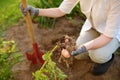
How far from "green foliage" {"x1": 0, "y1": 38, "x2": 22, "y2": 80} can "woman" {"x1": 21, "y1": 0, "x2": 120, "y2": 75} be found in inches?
17.6

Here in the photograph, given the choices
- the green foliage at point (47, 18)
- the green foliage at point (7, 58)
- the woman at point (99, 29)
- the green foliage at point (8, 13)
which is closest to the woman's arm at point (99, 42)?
the woman at point (99, 29)

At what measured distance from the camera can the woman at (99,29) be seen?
87.2 inches

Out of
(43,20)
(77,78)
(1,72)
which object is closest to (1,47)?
(1,72)

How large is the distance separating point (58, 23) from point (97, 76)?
851mm

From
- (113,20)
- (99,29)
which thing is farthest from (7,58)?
(113,20)

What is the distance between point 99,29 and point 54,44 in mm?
640

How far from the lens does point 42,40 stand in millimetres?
3037

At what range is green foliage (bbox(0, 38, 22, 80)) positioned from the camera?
8.59 ft

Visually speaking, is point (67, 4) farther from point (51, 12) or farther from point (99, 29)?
point (99, 29)

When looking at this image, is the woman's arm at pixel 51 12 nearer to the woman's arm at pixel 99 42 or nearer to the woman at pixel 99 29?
the woman at pixel 99 29

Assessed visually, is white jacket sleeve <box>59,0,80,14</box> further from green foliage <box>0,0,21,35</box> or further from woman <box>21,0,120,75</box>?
green foliage <box>0,0,21,35</box>

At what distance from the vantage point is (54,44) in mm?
2975

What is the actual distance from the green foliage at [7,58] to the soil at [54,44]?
0.06m

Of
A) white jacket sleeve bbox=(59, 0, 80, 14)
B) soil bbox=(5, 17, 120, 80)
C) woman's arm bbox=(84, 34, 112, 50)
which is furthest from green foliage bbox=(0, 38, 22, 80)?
woman's arm bbox=(84, 34, 112, 50)
